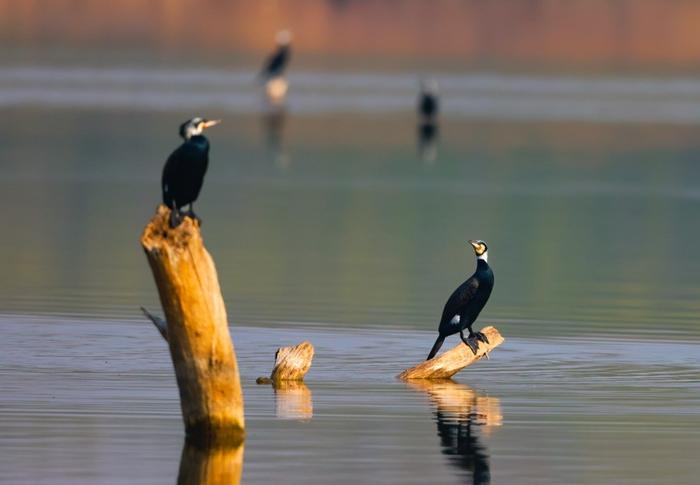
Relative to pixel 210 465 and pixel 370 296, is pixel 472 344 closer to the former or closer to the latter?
pixel 210 465

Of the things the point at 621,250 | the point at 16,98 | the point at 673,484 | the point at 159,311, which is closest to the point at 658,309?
the point at 159,311

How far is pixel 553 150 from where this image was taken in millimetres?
43688

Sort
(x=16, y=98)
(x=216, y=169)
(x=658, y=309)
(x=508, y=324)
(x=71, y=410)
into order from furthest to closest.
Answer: (x=16, y=98) < (x=216, y=169) < (x=658, y=309) < (x=508, y=324) < (x=71, y=410)

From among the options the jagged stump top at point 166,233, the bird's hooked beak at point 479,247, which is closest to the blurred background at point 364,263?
the bird's hooked beak at point 479,247

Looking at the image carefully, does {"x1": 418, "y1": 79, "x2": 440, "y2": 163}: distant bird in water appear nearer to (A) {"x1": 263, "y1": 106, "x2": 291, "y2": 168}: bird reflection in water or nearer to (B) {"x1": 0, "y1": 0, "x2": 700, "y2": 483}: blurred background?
(B) {"x1": 0, "y1": 0, "x2": 700, "y2": 483}: blurred background

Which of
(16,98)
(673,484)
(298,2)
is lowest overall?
(673,484)

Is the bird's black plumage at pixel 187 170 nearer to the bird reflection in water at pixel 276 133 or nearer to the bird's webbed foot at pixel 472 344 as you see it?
the bird's webbed foot at pixel 472 344

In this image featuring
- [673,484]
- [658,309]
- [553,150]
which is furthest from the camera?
[553,150]

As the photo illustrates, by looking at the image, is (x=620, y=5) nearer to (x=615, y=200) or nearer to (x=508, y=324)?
(x=615, y=200)

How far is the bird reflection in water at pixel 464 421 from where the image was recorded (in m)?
12.5

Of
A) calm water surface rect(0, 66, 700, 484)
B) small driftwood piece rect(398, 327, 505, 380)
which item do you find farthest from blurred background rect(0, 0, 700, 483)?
small driftwood piece rect(398, 327, 505, 380)

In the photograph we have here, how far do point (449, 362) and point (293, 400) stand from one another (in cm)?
148

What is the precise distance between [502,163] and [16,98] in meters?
19.5

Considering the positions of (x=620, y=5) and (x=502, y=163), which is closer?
(x=502, y=163)
